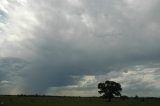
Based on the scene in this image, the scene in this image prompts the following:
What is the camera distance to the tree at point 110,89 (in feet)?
435

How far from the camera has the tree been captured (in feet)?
435

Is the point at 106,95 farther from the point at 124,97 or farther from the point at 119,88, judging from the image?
the point at 124,97

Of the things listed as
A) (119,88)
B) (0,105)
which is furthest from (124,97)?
(0,105)

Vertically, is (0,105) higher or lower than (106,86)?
lower

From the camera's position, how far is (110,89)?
13250 centimetres

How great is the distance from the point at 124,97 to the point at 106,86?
2940cm

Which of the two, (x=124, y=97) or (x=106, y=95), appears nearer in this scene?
(x=106, y=95)

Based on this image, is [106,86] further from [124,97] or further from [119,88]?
[124,97]

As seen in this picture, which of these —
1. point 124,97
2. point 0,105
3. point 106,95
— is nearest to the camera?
point 0,105

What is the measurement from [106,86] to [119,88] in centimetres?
535

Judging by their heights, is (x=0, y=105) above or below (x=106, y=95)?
below

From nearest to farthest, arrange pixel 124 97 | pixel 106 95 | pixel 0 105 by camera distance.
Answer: pixel 0 105 < pixel 106 95 < pixel 124 97

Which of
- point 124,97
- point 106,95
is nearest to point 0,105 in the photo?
point 106,95

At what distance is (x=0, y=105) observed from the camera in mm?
78500
